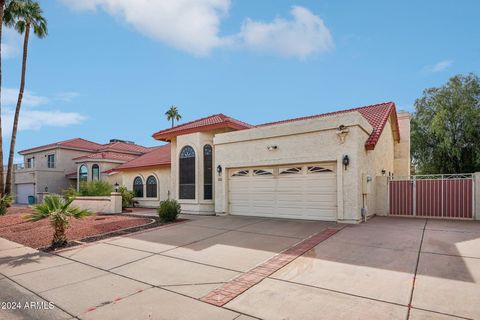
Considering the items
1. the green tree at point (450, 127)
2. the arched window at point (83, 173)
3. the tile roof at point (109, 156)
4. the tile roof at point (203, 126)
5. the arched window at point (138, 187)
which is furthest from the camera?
the arched window at point (83, 173)

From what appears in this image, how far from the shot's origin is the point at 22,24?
24469 millimetres

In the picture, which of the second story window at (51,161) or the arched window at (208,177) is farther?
the second story window at (51,161)

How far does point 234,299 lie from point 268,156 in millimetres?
8848

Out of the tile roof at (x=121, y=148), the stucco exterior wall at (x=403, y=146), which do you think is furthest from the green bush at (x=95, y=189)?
the stucco exterior wall at (x=403, y=146)

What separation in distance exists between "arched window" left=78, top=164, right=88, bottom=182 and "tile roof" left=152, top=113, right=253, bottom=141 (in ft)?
51.4

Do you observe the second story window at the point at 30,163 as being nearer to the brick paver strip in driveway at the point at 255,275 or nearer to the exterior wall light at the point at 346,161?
the exterior wall light at the point at 346,161

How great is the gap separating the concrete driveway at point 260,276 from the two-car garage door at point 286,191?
2201 millimetres

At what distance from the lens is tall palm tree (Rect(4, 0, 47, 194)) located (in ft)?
78.0

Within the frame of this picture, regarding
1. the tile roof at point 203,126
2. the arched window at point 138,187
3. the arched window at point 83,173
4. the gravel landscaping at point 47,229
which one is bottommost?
the gravel landscaping at point 47,229

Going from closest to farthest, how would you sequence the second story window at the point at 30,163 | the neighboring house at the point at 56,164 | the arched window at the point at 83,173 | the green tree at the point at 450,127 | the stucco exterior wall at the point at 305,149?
the stucco exterior wall at the point at 305,149 < the green tree at the point at 450,127 < the arched window at the point at 83,173 < the neighboring house at the point at 56,164 < the second story window at the point at 30,163

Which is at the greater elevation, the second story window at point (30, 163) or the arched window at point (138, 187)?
the second story window at point (30, 163)

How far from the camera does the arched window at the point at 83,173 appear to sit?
29.9 meters

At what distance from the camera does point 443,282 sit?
520 centimetres

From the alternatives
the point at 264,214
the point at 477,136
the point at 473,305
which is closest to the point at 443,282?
the point at 473,305
